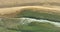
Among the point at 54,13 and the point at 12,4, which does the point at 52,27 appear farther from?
the point at 12,4

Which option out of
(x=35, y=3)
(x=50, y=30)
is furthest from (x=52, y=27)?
(x=35, y=3)

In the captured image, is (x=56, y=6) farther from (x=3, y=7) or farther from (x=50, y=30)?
(x=3, y=7)

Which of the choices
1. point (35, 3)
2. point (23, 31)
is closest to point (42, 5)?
point (35, 3)

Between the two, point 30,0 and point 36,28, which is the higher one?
point 30,0

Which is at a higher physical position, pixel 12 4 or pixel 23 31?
pixel 12 4

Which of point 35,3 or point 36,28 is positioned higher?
point 35,3

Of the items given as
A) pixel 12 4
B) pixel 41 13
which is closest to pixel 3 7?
pixel 12 4

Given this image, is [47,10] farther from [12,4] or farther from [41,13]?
[12,4]
